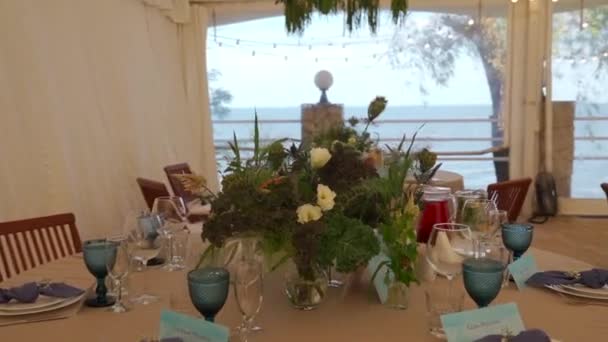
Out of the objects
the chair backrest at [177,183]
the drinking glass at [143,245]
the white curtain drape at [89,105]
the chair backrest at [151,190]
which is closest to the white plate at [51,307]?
the drinking glass at [143,245]

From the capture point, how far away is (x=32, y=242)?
232 centimetres

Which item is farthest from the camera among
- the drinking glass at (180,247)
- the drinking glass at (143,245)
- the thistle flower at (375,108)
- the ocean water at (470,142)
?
the ocean water at (470,142)

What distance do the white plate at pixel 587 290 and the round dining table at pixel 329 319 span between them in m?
0.05

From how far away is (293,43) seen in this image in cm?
667

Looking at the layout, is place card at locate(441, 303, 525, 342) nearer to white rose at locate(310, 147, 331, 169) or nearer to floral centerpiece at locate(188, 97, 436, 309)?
floral centerpiece at locate(188, 97, 436, 309)

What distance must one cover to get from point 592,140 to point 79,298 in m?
5.77

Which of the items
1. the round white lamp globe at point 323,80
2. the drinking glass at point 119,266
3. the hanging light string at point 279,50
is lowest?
the drinking glass at point 119,266

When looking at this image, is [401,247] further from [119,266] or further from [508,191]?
[508,191]

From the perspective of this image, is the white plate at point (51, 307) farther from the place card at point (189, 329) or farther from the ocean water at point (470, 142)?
the ocean water at point (470, 142)

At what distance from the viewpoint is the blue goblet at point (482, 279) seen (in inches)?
52.0

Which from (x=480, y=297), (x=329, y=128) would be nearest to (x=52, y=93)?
(x=329, y=128)

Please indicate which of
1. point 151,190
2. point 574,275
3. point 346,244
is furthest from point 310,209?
point 151,190

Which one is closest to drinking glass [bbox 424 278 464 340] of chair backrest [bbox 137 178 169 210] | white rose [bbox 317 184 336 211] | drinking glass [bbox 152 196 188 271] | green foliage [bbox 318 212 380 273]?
green foliage [bbox 318 212 380 273]

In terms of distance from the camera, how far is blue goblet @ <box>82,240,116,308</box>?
1.60 meters
